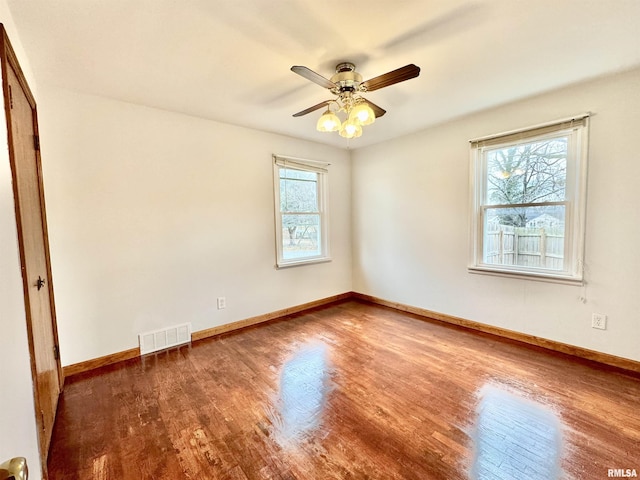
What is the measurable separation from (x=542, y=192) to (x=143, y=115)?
3982 mm

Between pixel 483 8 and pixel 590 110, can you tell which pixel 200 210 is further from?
pixel 590 110

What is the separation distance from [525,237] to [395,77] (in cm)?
227

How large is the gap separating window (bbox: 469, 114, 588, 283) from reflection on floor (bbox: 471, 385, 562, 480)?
1.42 m

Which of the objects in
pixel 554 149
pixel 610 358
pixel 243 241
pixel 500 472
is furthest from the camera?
pixel 243 241

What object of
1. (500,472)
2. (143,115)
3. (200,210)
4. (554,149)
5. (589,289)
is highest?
(143,115)

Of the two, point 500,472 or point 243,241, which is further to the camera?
point 243,241

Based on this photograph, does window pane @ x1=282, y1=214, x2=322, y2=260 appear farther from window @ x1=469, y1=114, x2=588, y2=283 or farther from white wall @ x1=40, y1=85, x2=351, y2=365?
window @ x1=469, y1=114, x2=588, y2=283

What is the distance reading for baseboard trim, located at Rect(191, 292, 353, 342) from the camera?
10.6 ft

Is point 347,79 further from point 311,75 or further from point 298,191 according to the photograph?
point 298,191

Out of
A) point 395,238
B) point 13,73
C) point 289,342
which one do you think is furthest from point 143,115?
point 395,238

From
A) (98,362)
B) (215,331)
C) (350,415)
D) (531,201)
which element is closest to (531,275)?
(531,201)

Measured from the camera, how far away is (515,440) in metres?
1.67

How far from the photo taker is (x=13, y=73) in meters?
1.61

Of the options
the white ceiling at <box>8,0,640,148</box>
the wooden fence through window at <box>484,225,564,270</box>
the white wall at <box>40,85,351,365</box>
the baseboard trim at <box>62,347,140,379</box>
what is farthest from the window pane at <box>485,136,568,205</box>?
the baseboard trim at <box>62,347,140,379</box>
